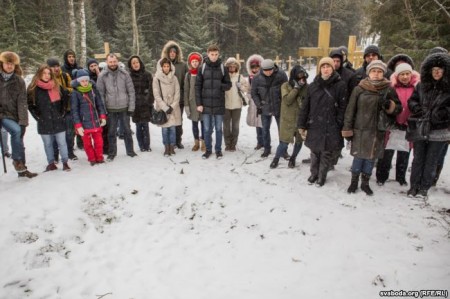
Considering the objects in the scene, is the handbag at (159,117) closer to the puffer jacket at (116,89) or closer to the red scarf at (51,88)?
the puffer jacket at (116,89)

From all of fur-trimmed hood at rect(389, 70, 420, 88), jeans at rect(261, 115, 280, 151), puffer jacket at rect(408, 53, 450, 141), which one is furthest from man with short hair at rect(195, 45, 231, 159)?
puffer jacket at rect(408, 53, 450, 141)

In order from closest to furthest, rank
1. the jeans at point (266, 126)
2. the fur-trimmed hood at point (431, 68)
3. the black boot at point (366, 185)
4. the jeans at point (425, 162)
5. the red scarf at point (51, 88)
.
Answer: the fur-trimmed hood at point (431, 68), the jeans at point (425, 162), the black boot at point (366, 185), the red scarf at point (51, 88), the jeans at point (266, 126)

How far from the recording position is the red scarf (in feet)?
20.2

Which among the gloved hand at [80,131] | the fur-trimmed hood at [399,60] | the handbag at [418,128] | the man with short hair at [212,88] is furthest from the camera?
the man with short hair at [212,88]

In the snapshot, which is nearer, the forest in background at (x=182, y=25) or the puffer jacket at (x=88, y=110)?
the puffer jacket at (x=88, y=110)

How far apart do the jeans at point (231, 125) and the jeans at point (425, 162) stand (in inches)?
153

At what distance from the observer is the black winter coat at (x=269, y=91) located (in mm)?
7120

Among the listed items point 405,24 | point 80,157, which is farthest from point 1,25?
point 405,24

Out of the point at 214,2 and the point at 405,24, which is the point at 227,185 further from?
the point at 214,2

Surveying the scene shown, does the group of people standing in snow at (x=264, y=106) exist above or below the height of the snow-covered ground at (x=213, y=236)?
above

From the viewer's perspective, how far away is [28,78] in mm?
18719

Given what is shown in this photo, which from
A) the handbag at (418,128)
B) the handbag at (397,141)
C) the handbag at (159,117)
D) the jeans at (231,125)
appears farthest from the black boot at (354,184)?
the handbag at (159,117)

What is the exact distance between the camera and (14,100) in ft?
19.6

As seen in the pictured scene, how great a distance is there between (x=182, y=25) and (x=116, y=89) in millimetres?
19713
